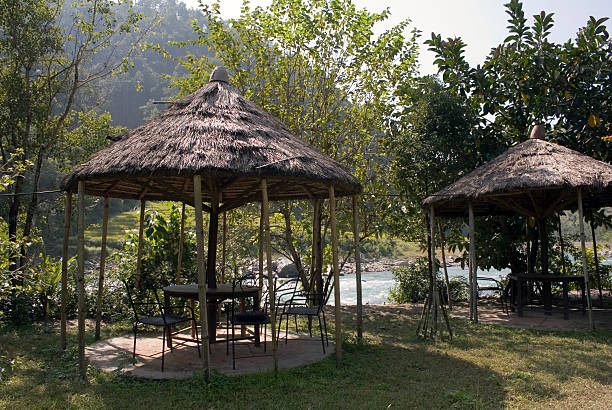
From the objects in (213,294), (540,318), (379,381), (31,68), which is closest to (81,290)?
(213,294)

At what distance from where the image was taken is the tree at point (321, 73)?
1123 centimetres

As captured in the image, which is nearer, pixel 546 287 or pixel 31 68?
pixel 546 287

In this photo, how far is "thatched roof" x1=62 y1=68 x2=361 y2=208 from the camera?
17.3ft

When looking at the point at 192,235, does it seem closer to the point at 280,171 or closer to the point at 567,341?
the point at 280,171

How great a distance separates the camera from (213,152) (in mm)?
5355

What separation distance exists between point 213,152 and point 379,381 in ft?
9.79

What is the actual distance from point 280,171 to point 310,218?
22.8ft

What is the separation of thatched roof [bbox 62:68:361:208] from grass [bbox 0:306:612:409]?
2140 mm

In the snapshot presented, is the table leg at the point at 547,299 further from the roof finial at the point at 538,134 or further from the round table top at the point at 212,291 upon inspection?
the round table top at the point at 212,291

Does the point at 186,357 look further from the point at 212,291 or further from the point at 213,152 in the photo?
the point at 213,152

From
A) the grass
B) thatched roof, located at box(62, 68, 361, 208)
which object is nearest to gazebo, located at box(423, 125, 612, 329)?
the grass

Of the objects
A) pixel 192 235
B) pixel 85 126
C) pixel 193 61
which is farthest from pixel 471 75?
pixel 85 126

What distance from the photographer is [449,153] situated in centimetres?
1169

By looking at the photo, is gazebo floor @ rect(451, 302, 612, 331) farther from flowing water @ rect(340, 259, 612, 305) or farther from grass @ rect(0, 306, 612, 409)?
flowing water @ rect(340, 259, 612, 305)
